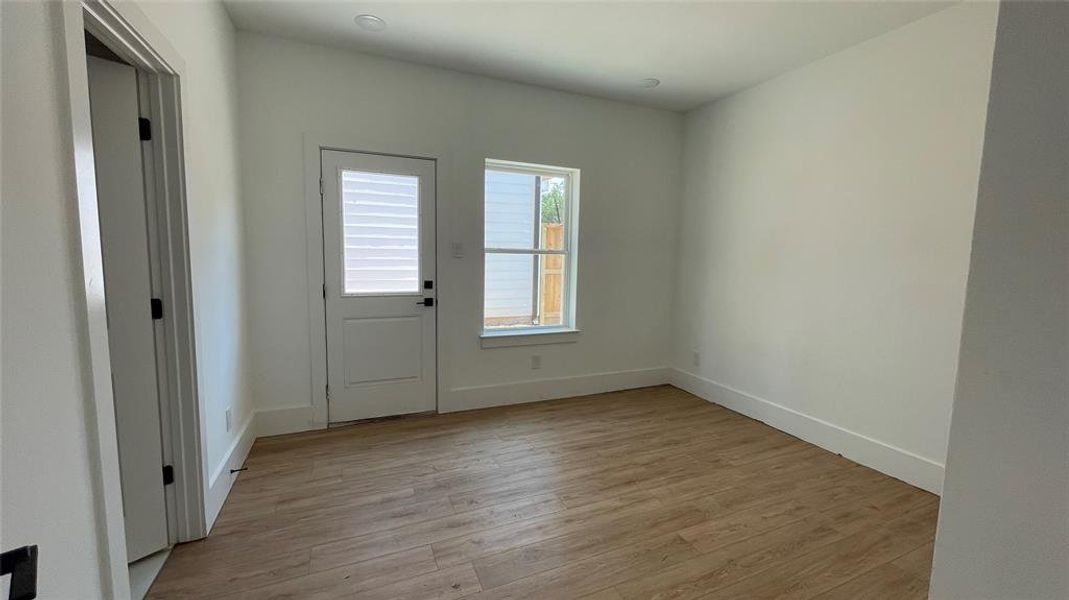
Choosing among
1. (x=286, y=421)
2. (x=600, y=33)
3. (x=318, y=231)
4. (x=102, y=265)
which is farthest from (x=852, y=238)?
(x=286, y=421)

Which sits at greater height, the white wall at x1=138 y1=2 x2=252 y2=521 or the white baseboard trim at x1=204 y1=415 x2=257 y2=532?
the white wall at x1=138 y1=2 x2=252 y2=521

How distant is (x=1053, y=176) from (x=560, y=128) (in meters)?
3.46

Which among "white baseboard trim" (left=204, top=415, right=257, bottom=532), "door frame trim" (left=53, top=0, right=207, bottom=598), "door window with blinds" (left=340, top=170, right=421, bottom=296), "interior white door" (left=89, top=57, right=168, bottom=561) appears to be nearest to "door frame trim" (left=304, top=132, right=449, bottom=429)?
"door window with blinds" (left=340, top=170, right=421, bottom=296)

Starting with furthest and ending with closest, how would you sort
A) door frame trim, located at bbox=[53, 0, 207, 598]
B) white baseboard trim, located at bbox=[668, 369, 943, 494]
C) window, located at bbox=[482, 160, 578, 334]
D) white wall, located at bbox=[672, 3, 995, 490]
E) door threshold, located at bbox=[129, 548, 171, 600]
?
window, located at bbox=[482, 160, 578, 334]
white baseboard trim, located at bbox=[668, 369, 943, 494]
white wall, located at bbox=[672, 3, 995, 490]
door threshold, located at bbox=[129, 548, 171, 600]
door frame trim, located at bbox=[53, 0, 207, 598]

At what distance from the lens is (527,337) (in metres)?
3.84

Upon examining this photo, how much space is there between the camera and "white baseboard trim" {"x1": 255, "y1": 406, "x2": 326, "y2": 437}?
3.06 meters

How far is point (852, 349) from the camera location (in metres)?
2.92

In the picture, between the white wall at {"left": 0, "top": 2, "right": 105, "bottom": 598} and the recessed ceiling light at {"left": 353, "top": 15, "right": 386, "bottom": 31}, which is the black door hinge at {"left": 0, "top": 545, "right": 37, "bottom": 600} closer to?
the white wall at {"left": 0, "top": 2, "right": 105, "bottom": 598}

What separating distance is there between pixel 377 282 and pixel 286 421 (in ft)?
3.93

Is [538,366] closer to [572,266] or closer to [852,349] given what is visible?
[572,266]

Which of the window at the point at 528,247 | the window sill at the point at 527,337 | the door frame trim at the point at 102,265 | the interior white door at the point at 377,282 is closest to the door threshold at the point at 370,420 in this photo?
the interior white door at the point at 377,282

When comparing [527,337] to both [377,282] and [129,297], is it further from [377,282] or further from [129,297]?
[129,297]

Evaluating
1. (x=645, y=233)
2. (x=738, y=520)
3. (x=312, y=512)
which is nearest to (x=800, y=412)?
(x=738, y=520)

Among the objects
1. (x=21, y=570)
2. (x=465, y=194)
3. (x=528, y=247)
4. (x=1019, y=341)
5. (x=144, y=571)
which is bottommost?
(x=144, y=571)
